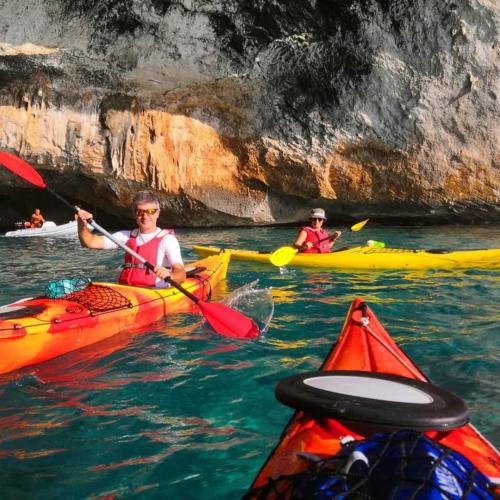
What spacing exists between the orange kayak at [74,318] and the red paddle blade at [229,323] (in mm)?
606

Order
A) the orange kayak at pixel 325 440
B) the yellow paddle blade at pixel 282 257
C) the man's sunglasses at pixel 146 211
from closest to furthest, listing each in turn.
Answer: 1. the orange kayak at pixel 325 440
2. the man's sunglasses at pixel 146 211
3. the yellow paddle blade at pixel 282 257

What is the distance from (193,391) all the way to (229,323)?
83cm

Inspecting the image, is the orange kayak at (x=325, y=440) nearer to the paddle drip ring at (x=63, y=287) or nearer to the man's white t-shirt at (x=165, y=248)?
the paddle drip ring at (x=63, y=287)

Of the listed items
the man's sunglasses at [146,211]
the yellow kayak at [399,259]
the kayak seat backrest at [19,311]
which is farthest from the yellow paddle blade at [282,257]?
the kayak seat backrest at [19,311]

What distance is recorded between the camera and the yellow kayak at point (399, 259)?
646 cm

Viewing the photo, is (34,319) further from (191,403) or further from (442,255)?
(442,255)

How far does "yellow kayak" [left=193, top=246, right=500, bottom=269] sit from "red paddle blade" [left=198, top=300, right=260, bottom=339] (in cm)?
330

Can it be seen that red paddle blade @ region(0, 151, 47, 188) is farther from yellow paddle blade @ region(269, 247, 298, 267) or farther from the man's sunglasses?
Answer: yellow paddle blade @ region(269, 247, 298, 267)

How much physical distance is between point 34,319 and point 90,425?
1.09 metres

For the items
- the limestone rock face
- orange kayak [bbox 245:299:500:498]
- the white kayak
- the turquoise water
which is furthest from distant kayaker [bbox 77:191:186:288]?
the limestone rock face

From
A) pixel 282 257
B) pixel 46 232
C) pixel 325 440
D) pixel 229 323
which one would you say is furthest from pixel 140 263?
pixel 46 232

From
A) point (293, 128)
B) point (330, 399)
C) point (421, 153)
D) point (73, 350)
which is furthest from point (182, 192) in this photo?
point (330, 399)

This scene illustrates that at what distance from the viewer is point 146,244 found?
4277 mm

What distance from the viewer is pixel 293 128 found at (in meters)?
12.6
